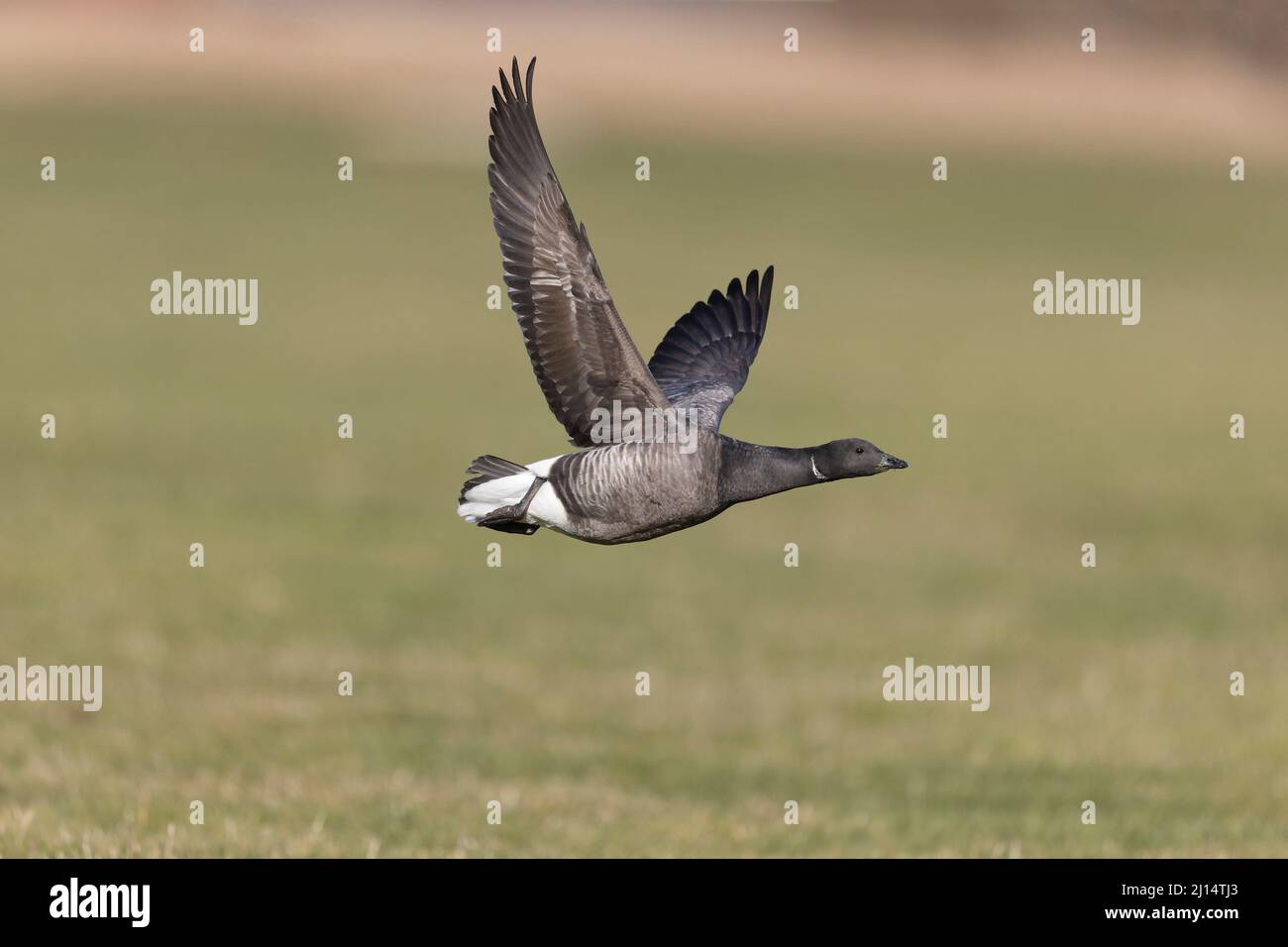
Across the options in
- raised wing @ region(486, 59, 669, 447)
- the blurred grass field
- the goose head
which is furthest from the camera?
the blurred grass field

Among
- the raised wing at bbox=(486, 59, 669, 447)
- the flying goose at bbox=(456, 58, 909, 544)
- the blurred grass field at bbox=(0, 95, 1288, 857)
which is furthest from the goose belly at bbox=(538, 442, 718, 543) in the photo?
the blurred grass field at bbox=(0, 95, 1288, 857)

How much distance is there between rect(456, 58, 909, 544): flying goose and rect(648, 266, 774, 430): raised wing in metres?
0.71

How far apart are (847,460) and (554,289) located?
5.58ft

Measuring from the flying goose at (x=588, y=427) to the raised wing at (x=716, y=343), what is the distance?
0.71 metres

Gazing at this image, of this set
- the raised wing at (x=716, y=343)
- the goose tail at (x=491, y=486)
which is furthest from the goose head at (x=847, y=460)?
the raised wing at (x=716, y=343)

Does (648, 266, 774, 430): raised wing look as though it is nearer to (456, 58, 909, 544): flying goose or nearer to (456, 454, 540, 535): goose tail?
(456, 58, 909, 544): flying goose

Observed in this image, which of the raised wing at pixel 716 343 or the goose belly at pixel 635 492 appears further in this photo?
the raised wing at pixel 716 343

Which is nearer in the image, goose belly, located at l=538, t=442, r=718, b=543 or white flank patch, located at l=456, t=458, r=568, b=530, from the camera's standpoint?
goose belly, located at l=538, t=442, r=718, b=543

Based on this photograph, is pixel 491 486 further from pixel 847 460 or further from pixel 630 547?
pixel 630 547

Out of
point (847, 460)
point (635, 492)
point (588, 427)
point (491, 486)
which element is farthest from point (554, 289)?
point (847, 460)

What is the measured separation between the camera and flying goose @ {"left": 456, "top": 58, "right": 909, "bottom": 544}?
17.0ft

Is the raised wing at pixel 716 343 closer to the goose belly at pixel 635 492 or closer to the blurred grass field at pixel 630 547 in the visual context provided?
the goose belly at pixel 635 492

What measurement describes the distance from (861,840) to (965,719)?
7.70m

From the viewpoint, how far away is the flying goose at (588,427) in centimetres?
517
